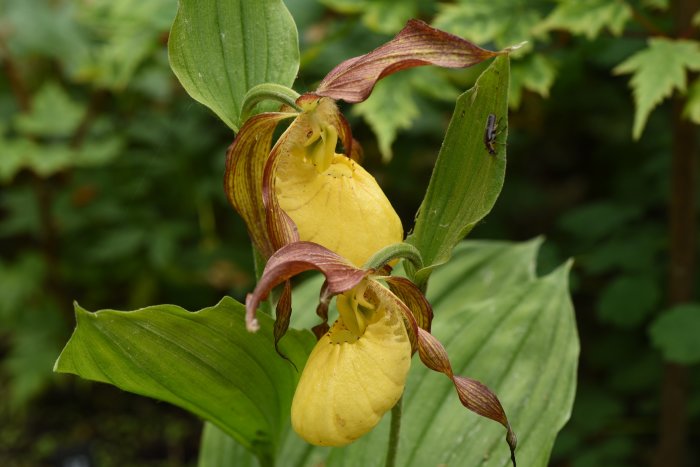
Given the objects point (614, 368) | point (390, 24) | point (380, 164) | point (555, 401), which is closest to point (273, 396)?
point (555, 401)

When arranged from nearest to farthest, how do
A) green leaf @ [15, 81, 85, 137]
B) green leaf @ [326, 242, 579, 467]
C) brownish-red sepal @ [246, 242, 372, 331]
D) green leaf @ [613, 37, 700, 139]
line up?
brownish-red sepal @ [246, 242, 372, 331], green leaf @ [326, 242, 579, 467], green leaf @ [613, 37, 700, 139], green leaf @ [15, 81, 85, 137]

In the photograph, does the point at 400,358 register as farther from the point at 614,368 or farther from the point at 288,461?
the point at 614,368

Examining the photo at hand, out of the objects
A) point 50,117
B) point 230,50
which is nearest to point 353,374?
point 230,50

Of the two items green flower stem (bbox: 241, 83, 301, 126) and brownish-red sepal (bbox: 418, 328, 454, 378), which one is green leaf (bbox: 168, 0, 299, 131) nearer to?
green flower stem (bbox: 241, 83, 301, 126)

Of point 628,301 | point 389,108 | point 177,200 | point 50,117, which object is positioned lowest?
point 177,200

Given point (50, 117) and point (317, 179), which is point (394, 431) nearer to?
point (317, 179)

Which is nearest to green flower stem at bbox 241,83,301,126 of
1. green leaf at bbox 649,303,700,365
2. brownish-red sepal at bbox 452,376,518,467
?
brownish-red sepal at bbox 452,376,518,467
